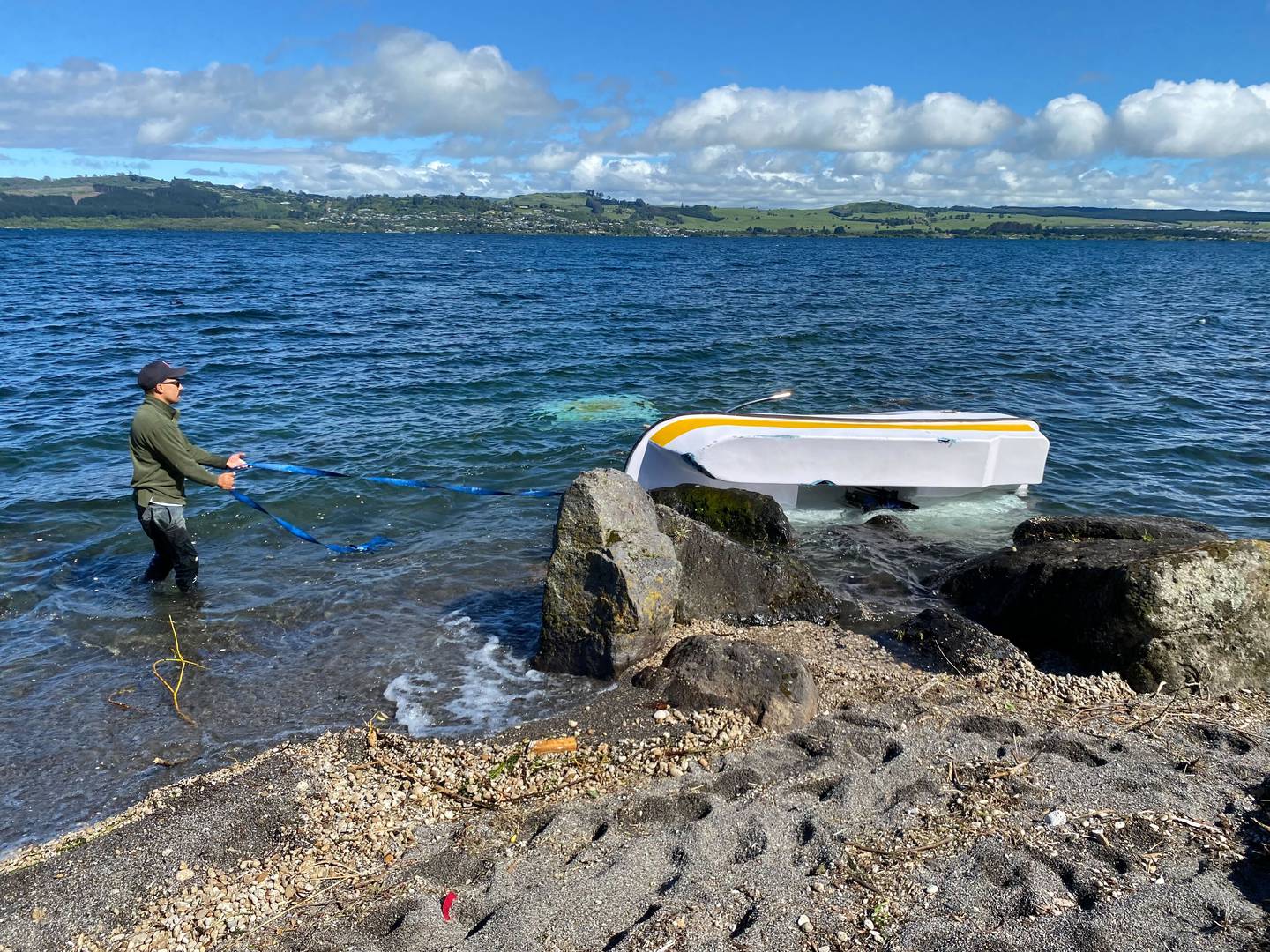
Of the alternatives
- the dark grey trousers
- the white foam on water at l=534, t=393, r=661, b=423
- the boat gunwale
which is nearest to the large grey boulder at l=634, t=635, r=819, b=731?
the boat gunwale

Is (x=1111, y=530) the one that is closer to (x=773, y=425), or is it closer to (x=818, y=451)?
(x=818, y=451)

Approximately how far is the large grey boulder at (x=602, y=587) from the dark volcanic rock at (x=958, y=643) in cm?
237

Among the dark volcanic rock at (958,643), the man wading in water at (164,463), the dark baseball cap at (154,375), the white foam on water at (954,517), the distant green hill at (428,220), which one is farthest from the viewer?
the distant green hill at (428,220)

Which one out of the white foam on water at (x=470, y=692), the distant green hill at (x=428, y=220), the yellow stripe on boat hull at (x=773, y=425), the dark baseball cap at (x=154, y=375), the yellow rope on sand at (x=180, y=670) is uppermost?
the distant green hill at (x=428, y=220)

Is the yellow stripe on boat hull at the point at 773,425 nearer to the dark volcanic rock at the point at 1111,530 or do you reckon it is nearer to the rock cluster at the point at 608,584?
the dark volcanic rock at the point at 1111,530

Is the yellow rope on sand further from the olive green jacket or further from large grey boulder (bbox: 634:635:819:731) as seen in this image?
large grey boulder (bbox: 634:635:819:731)

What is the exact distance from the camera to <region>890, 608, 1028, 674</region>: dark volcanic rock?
6785 mm

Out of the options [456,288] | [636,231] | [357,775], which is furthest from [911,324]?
[636,231]

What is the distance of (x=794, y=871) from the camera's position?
165 inches

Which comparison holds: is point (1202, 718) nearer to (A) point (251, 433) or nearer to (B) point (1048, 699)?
(B) point (1048, 699)

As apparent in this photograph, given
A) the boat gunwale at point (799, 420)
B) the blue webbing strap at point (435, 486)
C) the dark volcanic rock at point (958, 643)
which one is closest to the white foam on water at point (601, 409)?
the blue webbing strap at point (435, 486)

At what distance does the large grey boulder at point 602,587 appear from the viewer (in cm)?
682

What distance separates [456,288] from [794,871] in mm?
46848

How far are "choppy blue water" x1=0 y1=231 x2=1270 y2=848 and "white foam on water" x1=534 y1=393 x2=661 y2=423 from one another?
0.38ft
